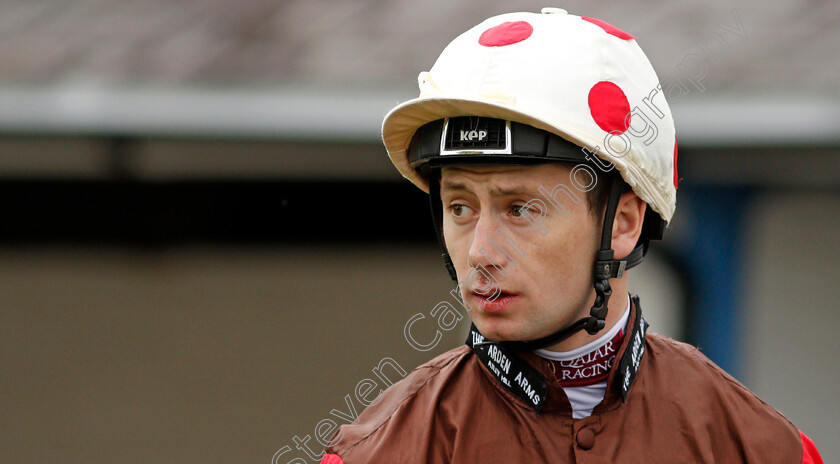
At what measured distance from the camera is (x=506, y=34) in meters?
2.15

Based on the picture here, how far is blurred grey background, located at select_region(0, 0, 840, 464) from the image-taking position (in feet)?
14.7

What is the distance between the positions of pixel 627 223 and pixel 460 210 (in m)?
0.51

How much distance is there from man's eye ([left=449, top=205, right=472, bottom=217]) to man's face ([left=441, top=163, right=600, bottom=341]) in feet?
0.12

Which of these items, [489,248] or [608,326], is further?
[608,326]

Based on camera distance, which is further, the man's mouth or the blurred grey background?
the blurred grey background

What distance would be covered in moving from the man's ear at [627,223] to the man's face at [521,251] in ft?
0.48

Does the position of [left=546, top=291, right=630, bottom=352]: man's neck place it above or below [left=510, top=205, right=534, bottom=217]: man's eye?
below

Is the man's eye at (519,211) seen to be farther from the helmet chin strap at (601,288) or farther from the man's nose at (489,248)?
the helmet chin strap at (601,288)

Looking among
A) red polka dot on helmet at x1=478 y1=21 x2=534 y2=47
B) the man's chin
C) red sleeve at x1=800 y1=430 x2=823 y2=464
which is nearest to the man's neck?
the man's chin

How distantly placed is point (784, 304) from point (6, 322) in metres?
5.12

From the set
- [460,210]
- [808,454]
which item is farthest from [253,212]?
[808,454]

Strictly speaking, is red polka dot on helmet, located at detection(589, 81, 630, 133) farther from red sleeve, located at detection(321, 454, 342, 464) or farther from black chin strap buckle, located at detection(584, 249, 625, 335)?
red sleeve, located at detection(321, 454, 342, 464)

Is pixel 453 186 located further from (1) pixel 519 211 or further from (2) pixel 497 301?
(2) pixel 497 301

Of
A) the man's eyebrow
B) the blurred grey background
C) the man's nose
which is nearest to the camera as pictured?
the man's nose
